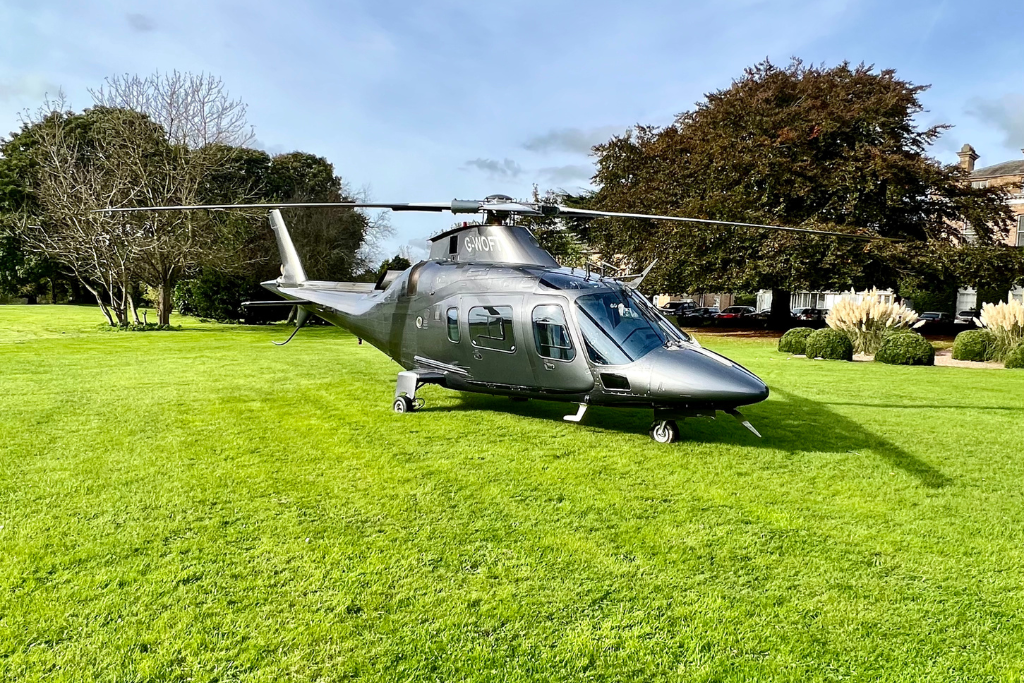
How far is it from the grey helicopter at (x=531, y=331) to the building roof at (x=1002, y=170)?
5367cm

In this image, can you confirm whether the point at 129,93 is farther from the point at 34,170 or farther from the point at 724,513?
the point at 724,513

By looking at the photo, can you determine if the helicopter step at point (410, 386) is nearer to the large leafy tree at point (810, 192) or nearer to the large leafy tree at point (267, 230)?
the large leafy tree at point (810, 192)

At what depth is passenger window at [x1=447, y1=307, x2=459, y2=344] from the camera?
847 centimetres

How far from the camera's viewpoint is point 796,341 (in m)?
19.1

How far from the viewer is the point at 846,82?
2744 centimetres

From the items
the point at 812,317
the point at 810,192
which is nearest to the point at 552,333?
the point at 810,192

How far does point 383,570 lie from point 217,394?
7592 millimetres

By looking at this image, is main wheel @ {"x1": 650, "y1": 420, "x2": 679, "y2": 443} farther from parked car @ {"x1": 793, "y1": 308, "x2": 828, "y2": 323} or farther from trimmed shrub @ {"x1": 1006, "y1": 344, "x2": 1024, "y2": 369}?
parked car @ {"x1": 793, "y1": 308, "x2": 828, "y2": 323}

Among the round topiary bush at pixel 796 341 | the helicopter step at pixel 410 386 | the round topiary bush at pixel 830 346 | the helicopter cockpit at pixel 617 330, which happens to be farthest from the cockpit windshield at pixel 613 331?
the round topiary bush at pixel 796 341

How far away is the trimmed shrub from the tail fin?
17.0 m

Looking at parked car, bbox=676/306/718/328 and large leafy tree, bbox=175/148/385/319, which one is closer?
large leafy tree, bbox=175/148/385/319

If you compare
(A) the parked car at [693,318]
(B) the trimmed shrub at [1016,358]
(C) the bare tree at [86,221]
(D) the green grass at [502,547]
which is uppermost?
(C) the bare tree at [86,221]

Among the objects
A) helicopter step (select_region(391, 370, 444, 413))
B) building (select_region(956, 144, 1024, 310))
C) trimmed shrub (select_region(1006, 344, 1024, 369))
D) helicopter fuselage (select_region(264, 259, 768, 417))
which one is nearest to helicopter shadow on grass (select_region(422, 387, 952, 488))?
helicopter step (select_region(391, 370, 444, 413))

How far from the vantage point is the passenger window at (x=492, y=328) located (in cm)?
780
